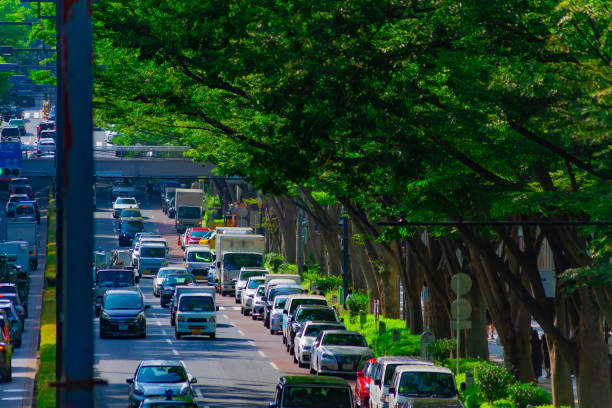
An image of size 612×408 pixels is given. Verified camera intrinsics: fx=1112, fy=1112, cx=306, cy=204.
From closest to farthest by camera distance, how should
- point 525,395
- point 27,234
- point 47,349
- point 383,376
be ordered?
point 525,395, point 383,376, point 47,349, point 27,234

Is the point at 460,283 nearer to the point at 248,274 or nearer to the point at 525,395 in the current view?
the point at 525,395

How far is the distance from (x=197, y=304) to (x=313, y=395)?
22733 millimetres

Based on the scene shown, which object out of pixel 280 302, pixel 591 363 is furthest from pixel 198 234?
pixel 591 363

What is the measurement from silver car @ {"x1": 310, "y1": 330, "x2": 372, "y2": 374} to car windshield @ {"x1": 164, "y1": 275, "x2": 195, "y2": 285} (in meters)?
23.7

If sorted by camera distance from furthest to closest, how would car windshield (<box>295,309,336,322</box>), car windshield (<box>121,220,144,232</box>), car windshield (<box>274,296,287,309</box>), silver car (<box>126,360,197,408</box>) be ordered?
car windshield (<box>121,220,144,232</box>) → car windshield (<box>274,296,287,309</box>) → car windshield (<box>295,309,336,322</box>) → silver car (<box>126,360,197,408</box>)

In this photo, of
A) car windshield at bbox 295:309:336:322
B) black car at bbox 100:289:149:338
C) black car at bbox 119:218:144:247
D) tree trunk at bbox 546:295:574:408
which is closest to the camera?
tree trunk at bbox 546:295:574:408

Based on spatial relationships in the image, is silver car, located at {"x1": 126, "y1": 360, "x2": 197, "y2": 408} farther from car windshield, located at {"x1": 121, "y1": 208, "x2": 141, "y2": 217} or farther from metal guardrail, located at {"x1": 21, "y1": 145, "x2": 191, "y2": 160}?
car windshield, located at {"x1": 121, "y1": 208, "x2": 141, "y2": 217}

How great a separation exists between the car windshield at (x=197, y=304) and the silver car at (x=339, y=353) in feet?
32.7

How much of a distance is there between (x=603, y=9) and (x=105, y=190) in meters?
124

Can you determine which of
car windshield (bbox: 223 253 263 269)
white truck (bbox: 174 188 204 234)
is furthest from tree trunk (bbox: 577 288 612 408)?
white truck (bbox: 174 188 204 234)

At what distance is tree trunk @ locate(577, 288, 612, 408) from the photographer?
884 inches

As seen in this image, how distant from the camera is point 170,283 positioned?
56562 millimetres

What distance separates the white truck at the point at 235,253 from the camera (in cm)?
6400

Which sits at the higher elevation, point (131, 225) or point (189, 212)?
point (189, 212)
